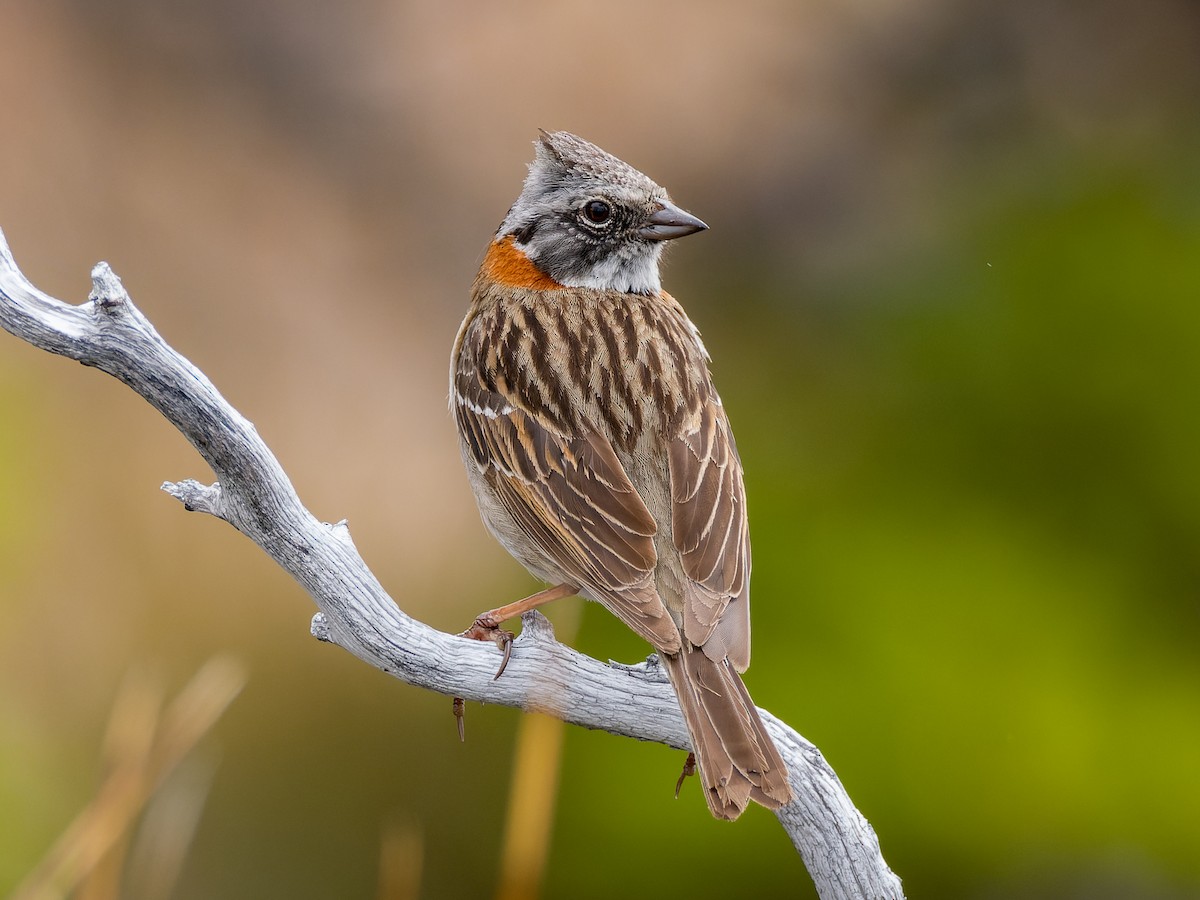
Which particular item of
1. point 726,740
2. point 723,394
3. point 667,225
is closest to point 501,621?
point 726,740

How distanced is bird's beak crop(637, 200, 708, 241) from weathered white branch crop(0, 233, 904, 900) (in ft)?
4.24

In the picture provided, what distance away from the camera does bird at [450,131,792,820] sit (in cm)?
313

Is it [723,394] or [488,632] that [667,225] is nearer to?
[488,632]

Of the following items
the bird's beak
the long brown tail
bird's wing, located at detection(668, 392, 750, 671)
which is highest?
the bird's beak

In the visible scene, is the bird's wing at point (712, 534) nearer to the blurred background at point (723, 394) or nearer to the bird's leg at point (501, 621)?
the bird's leg at point (501, 621)

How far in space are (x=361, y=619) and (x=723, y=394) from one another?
3789 millimetres

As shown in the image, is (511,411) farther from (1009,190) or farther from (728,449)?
(1009,190)

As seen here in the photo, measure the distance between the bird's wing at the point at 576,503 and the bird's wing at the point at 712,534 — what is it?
0.09 m

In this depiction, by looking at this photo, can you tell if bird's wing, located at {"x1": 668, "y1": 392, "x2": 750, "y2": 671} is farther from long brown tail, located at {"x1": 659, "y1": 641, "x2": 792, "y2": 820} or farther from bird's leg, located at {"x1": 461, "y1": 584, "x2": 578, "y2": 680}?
bird's leg, located at {"x1": 461, "y1": 584, "x2": 578, "y2": 680}

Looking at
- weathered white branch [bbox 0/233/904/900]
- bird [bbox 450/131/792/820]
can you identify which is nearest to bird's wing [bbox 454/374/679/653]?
bird [bbox 450/131/792/820]

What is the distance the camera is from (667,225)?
397 cm

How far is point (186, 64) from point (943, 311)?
4.41 metres

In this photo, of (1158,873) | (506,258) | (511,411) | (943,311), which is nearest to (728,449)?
(511,411)

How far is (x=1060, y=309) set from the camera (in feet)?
20.6
